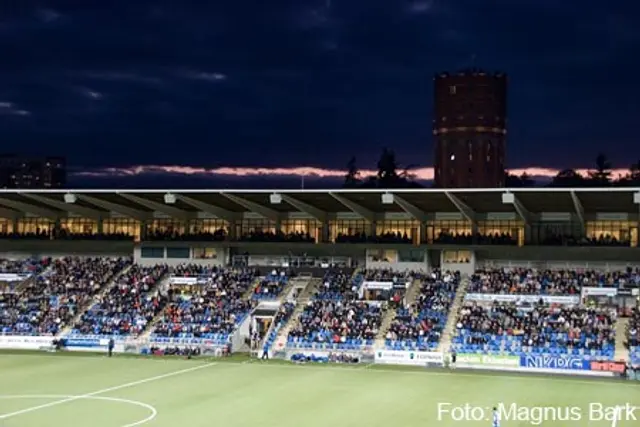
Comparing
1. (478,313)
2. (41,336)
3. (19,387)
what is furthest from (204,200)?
(19,387)

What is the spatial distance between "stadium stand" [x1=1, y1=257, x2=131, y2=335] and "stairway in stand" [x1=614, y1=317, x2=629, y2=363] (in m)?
35.8

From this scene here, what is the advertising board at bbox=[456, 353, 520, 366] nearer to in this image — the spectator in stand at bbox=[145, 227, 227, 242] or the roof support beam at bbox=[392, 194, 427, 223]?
the roof support beam at bbox=[392, 194, 427, 223]

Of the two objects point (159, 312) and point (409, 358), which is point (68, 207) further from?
point (409, 358)

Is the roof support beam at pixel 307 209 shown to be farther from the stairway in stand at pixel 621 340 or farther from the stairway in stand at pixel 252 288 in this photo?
the stairway in stand at pixel 621 340

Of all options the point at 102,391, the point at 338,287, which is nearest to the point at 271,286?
the point at 338,287

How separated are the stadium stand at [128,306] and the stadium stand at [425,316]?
17.1 meters

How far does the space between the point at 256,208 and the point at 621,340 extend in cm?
2774

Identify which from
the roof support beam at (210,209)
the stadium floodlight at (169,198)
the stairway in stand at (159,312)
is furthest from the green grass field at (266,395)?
the roof support beam at (210,209)

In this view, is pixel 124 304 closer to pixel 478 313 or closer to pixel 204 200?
pixel 204 200

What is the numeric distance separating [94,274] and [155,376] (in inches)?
995

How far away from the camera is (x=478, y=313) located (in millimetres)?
56125

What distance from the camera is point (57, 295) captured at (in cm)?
6619

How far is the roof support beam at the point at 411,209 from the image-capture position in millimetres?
61500

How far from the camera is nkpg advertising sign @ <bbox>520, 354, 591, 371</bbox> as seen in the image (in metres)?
49.0
